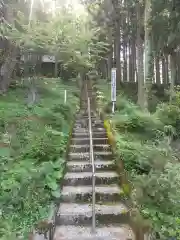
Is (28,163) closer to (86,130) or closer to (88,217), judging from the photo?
(88,217)

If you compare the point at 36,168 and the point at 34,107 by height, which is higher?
the point at 34,107

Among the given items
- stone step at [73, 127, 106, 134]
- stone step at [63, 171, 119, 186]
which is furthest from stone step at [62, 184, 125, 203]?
stone step at [73, 127, 106, 134]

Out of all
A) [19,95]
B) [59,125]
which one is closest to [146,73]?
[19,95]

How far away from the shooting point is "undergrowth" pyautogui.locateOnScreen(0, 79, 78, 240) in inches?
248

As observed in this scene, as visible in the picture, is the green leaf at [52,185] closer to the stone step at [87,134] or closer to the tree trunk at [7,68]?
the stone step at [87,134]

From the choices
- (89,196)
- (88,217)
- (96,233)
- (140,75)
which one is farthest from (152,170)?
(140,75)

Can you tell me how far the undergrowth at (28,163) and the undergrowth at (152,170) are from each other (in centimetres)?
167

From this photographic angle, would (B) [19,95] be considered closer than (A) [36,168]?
No

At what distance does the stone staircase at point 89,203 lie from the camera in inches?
244

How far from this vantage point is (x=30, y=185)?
22.4ft

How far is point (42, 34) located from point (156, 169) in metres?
6.92

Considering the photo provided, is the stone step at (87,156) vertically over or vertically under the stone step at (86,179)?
over

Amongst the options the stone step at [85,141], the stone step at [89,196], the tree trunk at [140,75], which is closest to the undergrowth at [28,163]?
the stone step at [89,196]

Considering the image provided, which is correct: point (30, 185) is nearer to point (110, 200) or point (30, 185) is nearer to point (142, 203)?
point (110, 200)
